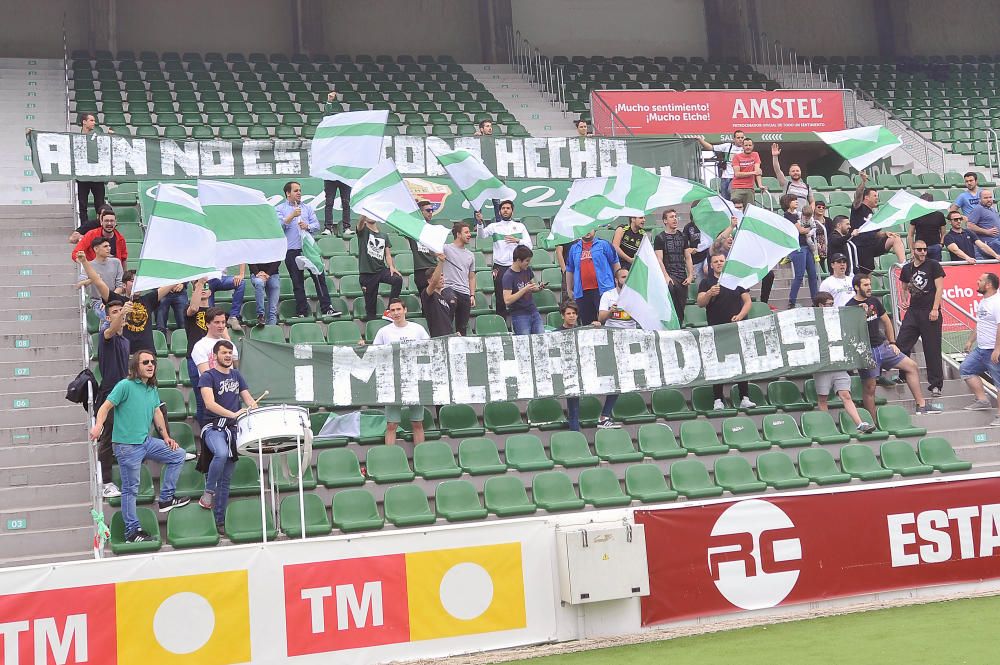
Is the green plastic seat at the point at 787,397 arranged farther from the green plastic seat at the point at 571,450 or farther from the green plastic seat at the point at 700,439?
the green plastic seat at the point at 571,450

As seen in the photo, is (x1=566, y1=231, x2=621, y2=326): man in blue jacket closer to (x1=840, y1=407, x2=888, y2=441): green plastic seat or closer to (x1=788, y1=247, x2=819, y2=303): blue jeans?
(x1=788, y1=247, x2=819, y2=303): blue jeans

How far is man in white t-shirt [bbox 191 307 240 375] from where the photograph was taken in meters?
10.6

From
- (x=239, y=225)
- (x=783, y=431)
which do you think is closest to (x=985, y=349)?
(x=783, y=431)

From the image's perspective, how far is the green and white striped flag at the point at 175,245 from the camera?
34.3ft

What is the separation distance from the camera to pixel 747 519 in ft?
30.8

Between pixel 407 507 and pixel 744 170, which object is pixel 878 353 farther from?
pixel 407 507

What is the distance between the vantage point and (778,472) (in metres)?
11.9

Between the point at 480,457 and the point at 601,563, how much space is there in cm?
287

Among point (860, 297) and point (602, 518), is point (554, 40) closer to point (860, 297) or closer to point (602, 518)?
point (860, 297)

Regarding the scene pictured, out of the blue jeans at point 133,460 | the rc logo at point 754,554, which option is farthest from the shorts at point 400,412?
the rc logo at point 754,554

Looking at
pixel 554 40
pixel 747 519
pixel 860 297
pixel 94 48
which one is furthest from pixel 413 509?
pixel 554 40

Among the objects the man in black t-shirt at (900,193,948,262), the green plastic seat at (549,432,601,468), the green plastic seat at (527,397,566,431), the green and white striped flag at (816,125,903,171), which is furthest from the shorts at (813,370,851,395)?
the green and white striped flag at (816,125,903,171)

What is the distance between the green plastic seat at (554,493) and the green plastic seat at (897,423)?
4170 millimetres

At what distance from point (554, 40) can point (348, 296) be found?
16979 millimetres
